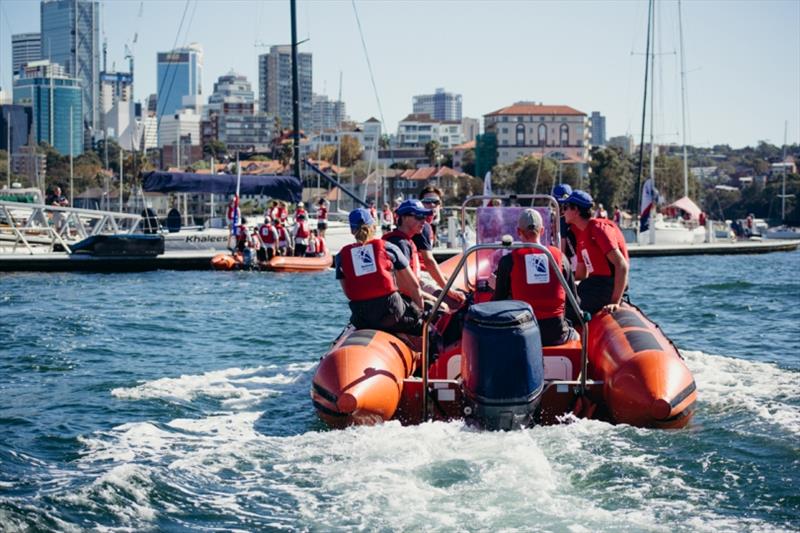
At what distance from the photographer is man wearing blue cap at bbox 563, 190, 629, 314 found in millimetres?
9445

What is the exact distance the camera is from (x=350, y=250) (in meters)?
9.21

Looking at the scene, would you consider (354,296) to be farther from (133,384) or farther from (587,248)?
(133,384)

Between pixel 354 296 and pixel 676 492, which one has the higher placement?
pixel 354 296

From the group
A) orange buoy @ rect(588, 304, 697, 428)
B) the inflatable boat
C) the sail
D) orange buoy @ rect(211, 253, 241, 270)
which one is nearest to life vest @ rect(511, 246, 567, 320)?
the inflatable boat

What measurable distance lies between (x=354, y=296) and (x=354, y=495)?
288 centimetres

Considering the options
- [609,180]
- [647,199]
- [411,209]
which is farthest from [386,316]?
[609,180]

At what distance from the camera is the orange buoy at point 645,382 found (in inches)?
313

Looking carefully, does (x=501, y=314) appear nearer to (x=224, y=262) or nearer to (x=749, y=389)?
(x=749, y=389)

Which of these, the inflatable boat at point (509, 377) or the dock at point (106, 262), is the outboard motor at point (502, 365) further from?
the dock at point (106, 262)

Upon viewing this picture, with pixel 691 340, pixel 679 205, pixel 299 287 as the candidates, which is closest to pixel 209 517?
pixel 691 340

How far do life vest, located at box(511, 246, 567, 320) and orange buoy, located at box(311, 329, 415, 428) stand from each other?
1.19 m

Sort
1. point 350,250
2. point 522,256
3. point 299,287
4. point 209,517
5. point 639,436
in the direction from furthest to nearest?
point 299,287 < point 350,250 < point 522,256 < point 639,436 < point 209,517

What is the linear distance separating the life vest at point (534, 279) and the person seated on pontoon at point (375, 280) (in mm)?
1228

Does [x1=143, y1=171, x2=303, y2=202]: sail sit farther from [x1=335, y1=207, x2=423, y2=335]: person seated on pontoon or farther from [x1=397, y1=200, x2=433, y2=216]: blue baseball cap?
[x1=335, y1=207, x2=423, y2=335]: person seated on pontoon
